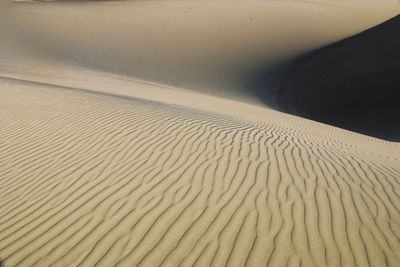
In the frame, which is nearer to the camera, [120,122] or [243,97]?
[120,122]

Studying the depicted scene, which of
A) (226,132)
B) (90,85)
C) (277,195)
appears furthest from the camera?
(90,85)

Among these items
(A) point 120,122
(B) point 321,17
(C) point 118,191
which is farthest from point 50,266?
(B) point 321,17

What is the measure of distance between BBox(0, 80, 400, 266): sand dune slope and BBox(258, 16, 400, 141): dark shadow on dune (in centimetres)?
939

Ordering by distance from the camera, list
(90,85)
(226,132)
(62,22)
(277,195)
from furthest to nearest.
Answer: (62,22) → (90,85) → (226,132) → (277,195)

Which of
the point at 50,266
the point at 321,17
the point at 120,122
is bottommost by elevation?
the point at 50,266

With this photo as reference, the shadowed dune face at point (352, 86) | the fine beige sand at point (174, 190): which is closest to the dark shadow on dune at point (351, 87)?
the shadowed dune face at point (352, 86)

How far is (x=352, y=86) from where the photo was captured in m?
17.5

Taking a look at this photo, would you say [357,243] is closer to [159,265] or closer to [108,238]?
[159,265]

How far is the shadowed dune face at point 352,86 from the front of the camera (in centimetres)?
1584

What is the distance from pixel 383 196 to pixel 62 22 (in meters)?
21.0

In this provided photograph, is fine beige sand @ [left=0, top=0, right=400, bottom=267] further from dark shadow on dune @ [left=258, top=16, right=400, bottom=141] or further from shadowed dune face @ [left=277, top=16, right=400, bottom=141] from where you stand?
shadowed dune face @ [left=277, top=16, right=400, bottom=141]

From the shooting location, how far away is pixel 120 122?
7.05 meters

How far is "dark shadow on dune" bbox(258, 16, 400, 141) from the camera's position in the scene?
15.8m

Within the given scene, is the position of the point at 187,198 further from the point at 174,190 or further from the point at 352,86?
the point at 352,86
